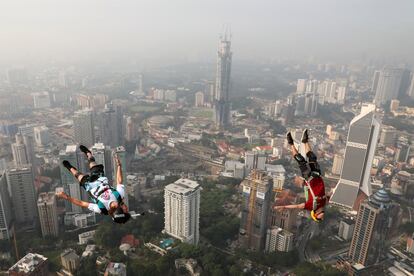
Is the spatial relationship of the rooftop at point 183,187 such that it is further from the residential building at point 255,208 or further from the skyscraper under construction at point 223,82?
the skyscraper under construction at point 223,82

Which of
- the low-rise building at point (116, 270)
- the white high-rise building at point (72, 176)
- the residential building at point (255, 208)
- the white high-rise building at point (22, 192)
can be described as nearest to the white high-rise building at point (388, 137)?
the residential building at point (255, 208)

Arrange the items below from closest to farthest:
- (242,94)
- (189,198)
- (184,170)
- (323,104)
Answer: (189,198), (184,170), (323,104), (242,94)

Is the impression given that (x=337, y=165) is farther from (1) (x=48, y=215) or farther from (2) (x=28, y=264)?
(2) (x=28, y=264)

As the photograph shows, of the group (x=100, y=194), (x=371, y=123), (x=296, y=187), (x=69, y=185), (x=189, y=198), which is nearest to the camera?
(x=100, y=194)

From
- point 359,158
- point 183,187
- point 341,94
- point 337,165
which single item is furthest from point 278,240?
point 341,94

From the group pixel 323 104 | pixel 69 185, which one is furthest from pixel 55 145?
pixel 323 104

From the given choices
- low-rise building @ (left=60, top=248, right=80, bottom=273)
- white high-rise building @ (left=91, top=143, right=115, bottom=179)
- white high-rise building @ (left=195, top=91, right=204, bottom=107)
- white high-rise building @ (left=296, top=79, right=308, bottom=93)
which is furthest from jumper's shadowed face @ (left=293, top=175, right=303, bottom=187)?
white high-rise building @ (left=296, top=79, right=308, bottom=93)

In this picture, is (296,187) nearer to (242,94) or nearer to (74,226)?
(74,226)
